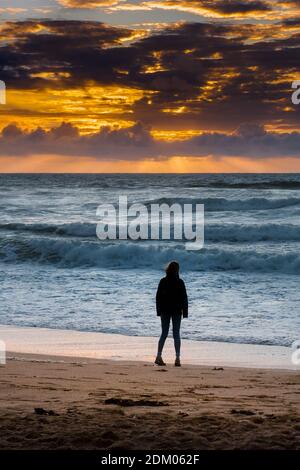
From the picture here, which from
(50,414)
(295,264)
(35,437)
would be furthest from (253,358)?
(295,264)

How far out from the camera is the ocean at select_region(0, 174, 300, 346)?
15195mm

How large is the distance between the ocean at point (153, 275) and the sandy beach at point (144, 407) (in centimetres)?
413

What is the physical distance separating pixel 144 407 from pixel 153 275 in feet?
56.2

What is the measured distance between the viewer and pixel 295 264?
25.4 m

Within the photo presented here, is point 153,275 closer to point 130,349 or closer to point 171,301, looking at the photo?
point 130,349

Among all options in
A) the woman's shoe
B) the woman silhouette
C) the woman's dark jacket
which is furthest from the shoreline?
the woman's dark jacket

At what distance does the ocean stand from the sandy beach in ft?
13.5

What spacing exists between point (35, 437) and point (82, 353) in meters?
6.68

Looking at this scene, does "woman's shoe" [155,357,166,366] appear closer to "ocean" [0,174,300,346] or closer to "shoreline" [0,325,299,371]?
"shoreline" [0,325,299,371]

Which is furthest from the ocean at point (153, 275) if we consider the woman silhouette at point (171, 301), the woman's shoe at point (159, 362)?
the woman's shoe at point (159, 362)

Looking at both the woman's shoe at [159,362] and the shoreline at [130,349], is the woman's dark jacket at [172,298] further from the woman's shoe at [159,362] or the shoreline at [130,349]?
the shoreline at [130,349]

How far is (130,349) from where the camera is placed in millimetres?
12711

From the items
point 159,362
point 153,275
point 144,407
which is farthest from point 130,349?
point 153,275
